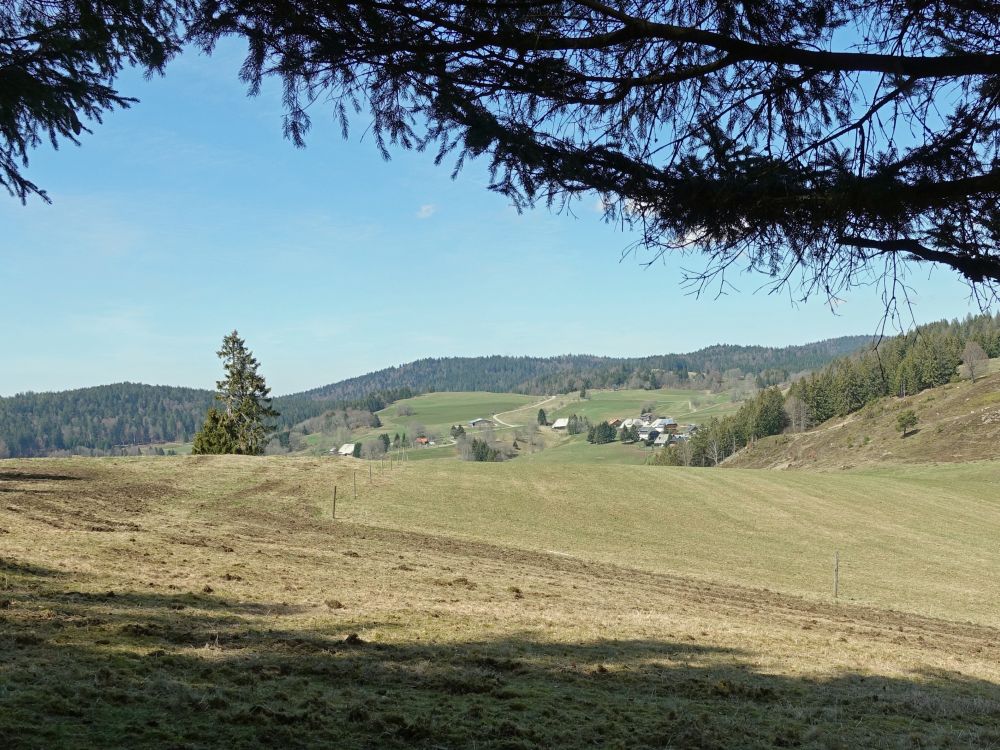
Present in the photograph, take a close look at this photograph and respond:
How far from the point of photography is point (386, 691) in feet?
21.6

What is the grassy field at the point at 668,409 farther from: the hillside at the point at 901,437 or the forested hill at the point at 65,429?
the forested hill at the point at 65,429

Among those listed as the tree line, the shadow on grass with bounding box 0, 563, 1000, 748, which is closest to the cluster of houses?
the tree line

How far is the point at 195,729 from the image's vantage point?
5.06 metres

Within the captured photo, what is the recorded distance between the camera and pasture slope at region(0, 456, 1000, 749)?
5688 mm

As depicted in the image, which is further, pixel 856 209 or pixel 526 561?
pixel 526 561

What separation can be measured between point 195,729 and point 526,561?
52.5 feet

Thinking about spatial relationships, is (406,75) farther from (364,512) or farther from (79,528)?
(364,512)

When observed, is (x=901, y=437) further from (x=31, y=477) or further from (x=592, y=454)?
(x=31, y=477)

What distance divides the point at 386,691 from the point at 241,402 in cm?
4841

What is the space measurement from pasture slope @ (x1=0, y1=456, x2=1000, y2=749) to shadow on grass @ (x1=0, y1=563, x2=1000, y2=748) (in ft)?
0.10

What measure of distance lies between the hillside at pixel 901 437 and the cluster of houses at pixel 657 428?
25587 millimetres

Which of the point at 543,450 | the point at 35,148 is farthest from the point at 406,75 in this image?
the point at 543,450

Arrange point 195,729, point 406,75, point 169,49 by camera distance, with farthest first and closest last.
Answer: point 169,49 < point 406,75 < point 195,729

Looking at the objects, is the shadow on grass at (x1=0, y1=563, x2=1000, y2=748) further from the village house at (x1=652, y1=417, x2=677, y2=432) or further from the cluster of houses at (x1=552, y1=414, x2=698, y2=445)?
the village house at (x1=652, y1=417, x2=677, y2=432)
